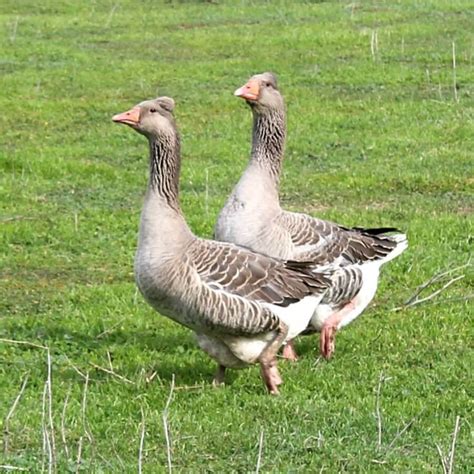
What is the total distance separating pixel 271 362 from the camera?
736 centimetres

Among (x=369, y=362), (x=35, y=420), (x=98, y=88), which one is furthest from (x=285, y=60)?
(x=35, y=420)

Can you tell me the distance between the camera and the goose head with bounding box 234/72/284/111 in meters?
8.69

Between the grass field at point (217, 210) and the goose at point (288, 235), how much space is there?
1.00ft

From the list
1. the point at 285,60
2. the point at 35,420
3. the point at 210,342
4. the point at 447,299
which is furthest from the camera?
the point at 285,60

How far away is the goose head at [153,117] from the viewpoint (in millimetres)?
7484

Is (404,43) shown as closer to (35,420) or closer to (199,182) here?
(199,182)

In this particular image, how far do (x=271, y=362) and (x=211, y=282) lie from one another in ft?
1.98

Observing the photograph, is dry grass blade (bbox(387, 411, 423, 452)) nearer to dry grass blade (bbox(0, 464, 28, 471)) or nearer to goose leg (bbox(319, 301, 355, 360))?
goose leg (bbox(319, 301, 355, 360))

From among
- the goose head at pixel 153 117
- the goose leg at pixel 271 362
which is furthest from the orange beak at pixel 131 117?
the goose leg at pixel 271 362

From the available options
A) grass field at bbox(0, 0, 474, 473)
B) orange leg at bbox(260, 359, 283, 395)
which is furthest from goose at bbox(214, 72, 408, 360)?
orange leg at bbox(260, 359, 283, 395)

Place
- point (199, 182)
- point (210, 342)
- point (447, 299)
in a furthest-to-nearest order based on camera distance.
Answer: point (199, 182) < point (447, 299) < point (210, 342)

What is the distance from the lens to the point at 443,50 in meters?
21.9

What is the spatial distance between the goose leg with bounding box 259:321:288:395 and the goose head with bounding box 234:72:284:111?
1.98 meters

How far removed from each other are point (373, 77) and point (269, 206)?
12.0 metres
